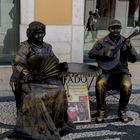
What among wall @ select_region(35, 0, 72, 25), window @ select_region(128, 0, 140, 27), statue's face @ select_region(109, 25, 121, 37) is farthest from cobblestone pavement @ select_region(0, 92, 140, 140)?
window @ select_region(128, 0, 140, 27)

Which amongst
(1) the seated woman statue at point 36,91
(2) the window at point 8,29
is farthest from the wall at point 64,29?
(1) the seated woman statue at point 36,91

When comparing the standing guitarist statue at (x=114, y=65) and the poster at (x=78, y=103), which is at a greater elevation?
the standing guitarist statue at (x=114, y=65)

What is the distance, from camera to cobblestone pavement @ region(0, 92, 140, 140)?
18.3ft

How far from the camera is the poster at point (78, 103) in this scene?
597 centimetres

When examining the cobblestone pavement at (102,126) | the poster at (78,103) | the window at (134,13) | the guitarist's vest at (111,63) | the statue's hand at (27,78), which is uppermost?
the window at (134,13)

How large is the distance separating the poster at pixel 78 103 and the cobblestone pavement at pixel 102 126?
11 cm

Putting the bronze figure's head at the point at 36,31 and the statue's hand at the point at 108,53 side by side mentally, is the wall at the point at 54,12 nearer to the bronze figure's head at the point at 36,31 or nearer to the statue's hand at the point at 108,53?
the statue's hand at the point at 108,53

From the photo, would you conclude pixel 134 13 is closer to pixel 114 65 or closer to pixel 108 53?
pixel 114 65

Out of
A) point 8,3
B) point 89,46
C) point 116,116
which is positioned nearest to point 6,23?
point 8,3

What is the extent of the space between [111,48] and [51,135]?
154 cm

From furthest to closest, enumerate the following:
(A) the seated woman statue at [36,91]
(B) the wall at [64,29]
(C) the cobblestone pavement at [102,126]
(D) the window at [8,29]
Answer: (D) the window at [8,29] → (B) the wall at [64,29] → (C) the cobblestone pavement at [102,126] → (A) the seated woman statue at [36,91]

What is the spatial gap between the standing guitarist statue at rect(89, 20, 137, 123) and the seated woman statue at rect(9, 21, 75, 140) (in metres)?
0.82

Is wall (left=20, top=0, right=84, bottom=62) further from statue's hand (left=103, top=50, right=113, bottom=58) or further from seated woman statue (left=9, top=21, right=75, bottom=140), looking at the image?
seated woman statue (left=9, top=21, right=75, bottom=140)

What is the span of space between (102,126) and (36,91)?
1.23 metres
